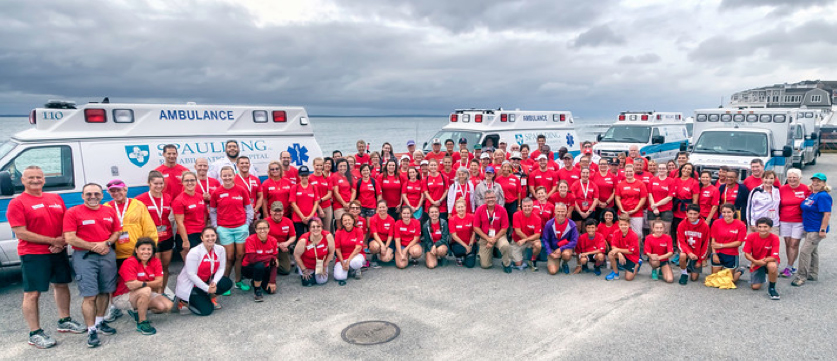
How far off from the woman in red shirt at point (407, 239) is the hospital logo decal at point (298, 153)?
231 centimetres

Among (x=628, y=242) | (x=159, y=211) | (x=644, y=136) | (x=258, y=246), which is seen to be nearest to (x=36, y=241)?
(x=159, y=211)

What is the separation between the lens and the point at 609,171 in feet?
31.6

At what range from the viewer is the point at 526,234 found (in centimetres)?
862

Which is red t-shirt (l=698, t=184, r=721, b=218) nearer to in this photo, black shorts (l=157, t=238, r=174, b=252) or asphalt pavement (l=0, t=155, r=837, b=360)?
asphalt pavement (l=0, t=155, r=837, b=360)

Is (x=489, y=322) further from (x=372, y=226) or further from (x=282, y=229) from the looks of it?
(x=282, y=229)

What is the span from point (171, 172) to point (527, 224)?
5.77 m

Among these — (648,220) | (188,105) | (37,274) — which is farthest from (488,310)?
(188,105)

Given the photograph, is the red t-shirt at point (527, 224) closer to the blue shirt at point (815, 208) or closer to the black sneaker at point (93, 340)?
the blue shirt at point (815, 208)

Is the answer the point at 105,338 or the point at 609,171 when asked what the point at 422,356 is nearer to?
the point at 105,338

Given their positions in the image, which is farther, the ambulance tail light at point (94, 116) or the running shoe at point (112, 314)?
the ambulance tail light at point (94, 116)

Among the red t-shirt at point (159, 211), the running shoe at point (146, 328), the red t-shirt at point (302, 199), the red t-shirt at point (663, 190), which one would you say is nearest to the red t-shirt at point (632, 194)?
the red t-shirt at point (663, 190)

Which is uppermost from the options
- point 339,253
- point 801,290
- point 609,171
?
point 609,171

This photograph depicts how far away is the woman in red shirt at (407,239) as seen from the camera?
27.6 ft

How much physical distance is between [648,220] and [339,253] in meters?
5.58
